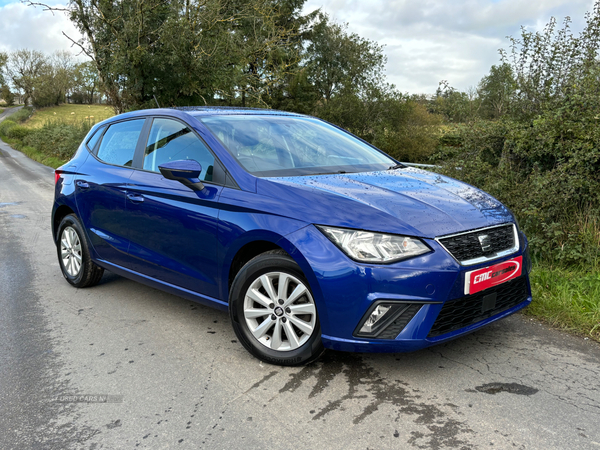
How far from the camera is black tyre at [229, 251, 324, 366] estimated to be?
10.3 feet

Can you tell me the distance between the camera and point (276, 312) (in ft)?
10.8

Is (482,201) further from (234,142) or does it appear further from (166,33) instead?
(166,33)

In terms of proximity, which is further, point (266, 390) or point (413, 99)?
point (413, 99)

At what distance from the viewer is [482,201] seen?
3574 millimetres

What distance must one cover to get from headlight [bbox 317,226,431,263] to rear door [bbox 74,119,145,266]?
7.43 ft

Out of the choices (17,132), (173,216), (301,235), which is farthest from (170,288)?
(17,132)

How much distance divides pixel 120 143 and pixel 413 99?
3683 centimetres

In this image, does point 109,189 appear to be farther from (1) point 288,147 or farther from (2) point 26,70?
(2) point 26,70

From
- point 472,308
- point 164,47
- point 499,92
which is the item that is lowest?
point 472,308

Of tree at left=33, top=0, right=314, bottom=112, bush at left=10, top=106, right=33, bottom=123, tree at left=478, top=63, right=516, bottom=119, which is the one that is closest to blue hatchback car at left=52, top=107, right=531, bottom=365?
tree at left=478, top=63, right=516, bottom=119

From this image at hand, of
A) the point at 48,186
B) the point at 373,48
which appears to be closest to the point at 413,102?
the point at 373,48

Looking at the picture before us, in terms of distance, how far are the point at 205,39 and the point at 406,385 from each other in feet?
53.3

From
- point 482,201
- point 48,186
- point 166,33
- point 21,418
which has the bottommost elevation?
point 48,186

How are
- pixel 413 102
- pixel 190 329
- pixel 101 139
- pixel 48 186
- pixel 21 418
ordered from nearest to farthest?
pixel 21 418 → pixel 190 329 → pixel 101 139 → pixel 48 186 → pixel 413 102
